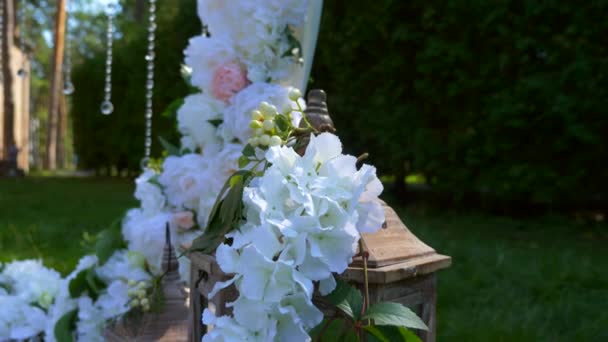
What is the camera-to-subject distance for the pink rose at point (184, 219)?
1517 millimetres

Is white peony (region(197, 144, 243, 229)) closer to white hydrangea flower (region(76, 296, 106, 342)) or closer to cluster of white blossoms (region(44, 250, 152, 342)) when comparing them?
cluster of white blossoms (region(44, 250, 152, 342))

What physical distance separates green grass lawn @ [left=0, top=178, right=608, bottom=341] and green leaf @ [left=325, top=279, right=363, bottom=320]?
127 centimetres

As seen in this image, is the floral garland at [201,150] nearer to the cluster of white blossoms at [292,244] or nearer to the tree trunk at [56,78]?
the cluster of white blossoms at [292,244]

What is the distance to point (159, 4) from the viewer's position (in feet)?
26.3

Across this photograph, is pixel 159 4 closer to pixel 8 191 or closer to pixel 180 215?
pixel 8 191

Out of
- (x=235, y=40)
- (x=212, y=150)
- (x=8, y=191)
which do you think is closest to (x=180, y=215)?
(x=212, y=150)

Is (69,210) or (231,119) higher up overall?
(231,119)

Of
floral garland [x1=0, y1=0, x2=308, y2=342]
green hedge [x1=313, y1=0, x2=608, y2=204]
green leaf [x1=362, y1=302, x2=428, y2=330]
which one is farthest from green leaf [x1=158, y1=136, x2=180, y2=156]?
green hedge [x1=313, y1=0, x2=608, y2=204]

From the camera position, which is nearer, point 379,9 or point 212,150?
point 212,150

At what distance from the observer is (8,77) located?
8.15m

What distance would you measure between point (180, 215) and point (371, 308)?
2.83ft

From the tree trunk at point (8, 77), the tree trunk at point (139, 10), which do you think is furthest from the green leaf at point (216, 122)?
the tree trunk at point (139, 10)

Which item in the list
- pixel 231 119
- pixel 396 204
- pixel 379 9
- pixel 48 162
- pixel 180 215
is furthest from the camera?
pixel 48 162

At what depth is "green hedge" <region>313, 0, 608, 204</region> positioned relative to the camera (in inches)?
170
